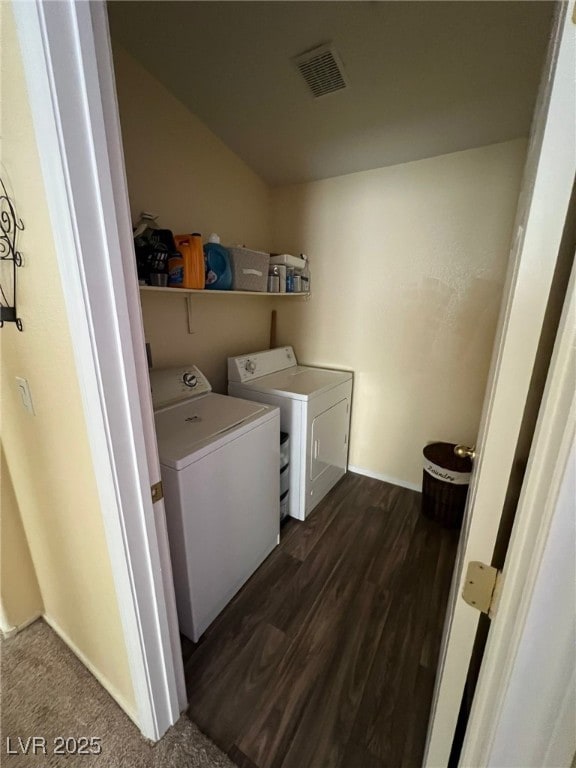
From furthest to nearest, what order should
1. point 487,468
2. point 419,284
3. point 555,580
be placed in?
1. point 419,284
2. point 487,468
3. point 555,580

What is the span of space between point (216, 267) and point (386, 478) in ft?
6.94

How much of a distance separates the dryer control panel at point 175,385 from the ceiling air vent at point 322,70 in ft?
5.13

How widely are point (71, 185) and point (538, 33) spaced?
1.73m

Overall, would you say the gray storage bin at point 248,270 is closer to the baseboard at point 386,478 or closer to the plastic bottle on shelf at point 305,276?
the plastic bottle on shelf at point 305,276

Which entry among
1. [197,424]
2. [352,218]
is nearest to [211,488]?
[197,424]

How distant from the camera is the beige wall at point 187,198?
60.2 inches

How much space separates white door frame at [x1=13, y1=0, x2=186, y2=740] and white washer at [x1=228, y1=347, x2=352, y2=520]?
114 cm

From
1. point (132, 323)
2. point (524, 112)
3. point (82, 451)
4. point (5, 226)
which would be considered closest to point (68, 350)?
point (132, 323)

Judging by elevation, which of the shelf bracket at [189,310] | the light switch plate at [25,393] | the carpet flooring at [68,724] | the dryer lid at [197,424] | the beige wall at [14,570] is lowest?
the carpet flooring at [68,724]

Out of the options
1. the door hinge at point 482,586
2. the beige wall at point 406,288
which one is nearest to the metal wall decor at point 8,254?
the door hinge at point 482,586

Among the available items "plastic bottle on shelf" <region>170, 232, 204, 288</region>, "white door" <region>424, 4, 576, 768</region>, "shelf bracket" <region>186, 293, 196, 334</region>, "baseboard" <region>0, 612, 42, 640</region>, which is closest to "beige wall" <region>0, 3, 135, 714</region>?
"baseboard" <region>0, 612, 42, 640</region>

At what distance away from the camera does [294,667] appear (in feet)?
4.29

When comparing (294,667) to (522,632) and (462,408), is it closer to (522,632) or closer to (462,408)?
(522,632)

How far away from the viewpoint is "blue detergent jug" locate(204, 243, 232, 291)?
1.75 metres
